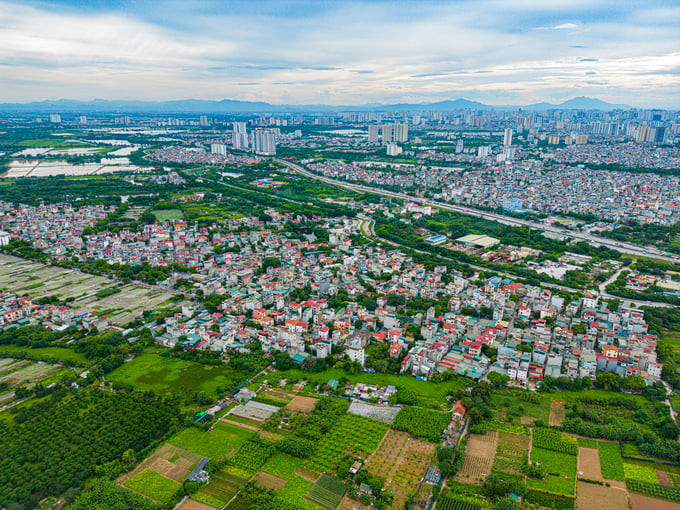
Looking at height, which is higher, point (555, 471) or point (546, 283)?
point (546, 283)

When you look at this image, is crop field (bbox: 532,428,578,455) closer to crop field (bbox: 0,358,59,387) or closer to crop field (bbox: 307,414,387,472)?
crop field (bbox: 307,414,387,472)

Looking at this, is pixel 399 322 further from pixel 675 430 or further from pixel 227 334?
pixel 675 430

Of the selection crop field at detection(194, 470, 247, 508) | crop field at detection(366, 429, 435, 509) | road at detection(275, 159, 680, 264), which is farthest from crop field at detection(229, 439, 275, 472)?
road at detection(275, 159, 680, 264)

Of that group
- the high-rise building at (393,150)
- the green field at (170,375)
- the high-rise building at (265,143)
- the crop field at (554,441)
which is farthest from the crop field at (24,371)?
the high-rise building at (393,150)

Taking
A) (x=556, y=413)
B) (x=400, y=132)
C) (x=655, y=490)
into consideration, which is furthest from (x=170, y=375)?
(x=400, y=132)

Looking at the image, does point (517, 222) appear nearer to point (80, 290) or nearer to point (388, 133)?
point (80, 290)
